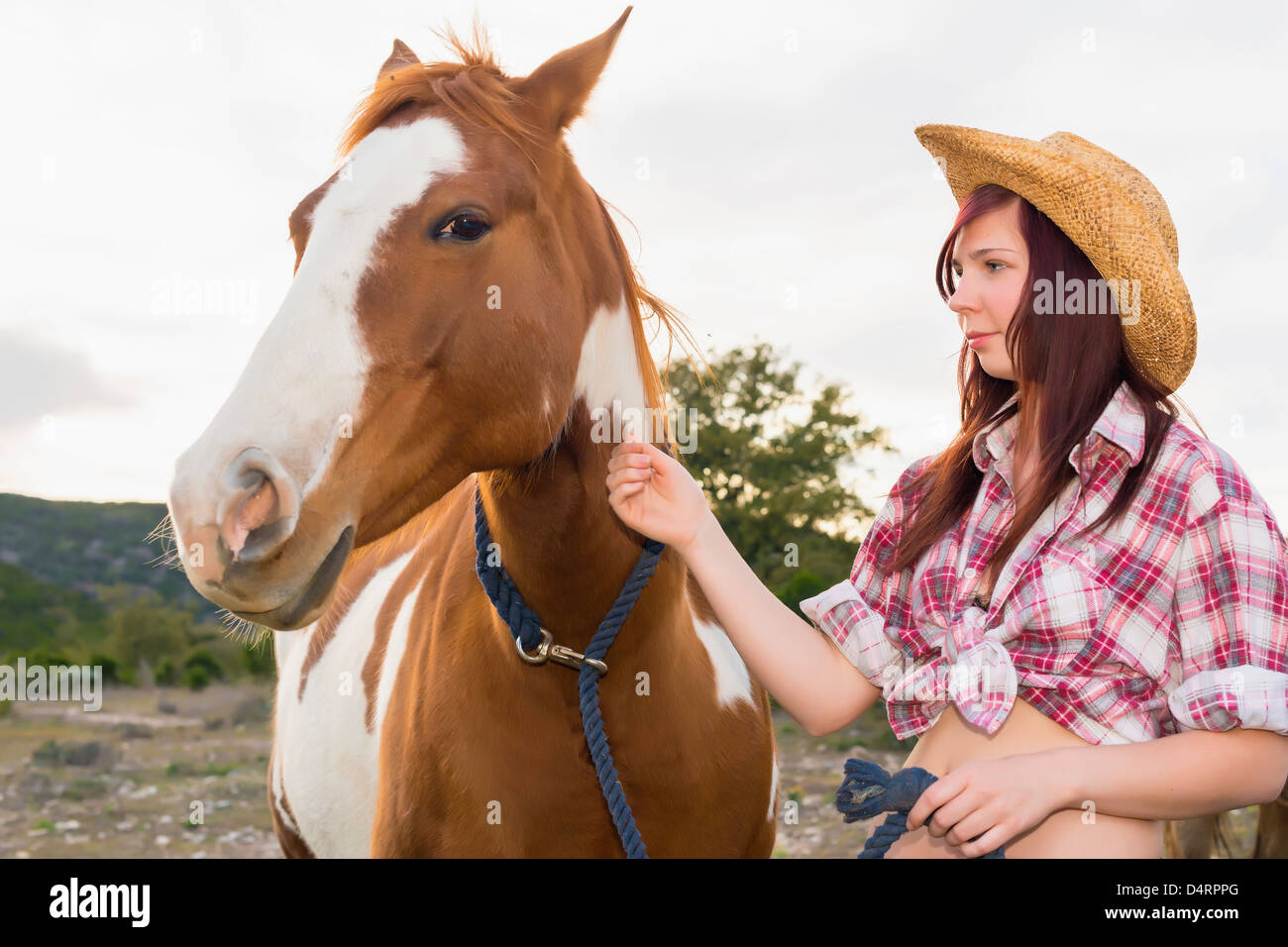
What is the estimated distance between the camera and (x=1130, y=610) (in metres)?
1.55

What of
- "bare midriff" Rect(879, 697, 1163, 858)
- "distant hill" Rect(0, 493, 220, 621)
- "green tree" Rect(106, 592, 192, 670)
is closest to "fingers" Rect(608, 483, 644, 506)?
"bare midriff" Rect(879, 697, 1163, 858)

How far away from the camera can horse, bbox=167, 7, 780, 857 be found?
163 centimetres

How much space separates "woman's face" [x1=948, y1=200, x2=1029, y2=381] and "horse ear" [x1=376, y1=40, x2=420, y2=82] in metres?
1.70

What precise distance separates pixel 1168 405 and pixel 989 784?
0.83 m

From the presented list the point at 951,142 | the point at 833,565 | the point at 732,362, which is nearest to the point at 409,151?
the point at 951,142

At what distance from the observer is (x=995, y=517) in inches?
71.1

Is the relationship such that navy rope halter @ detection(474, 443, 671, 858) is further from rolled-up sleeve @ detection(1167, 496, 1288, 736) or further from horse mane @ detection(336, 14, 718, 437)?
rolled-up sleeve @ detection(1167, 496, 1288, 736)

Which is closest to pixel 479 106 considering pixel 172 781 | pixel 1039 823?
pixel 1039 823

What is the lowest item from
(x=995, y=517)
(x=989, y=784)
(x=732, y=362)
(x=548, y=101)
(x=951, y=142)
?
(x=989, y=784)

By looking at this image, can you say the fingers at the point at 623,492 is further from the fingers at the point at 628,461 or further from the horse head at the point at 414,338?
the horse head at the point at 414,338

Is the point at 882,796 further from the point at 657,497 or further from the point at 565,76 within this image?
the point at 565,76

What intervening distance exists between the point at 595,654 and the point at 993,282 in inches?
45.7
